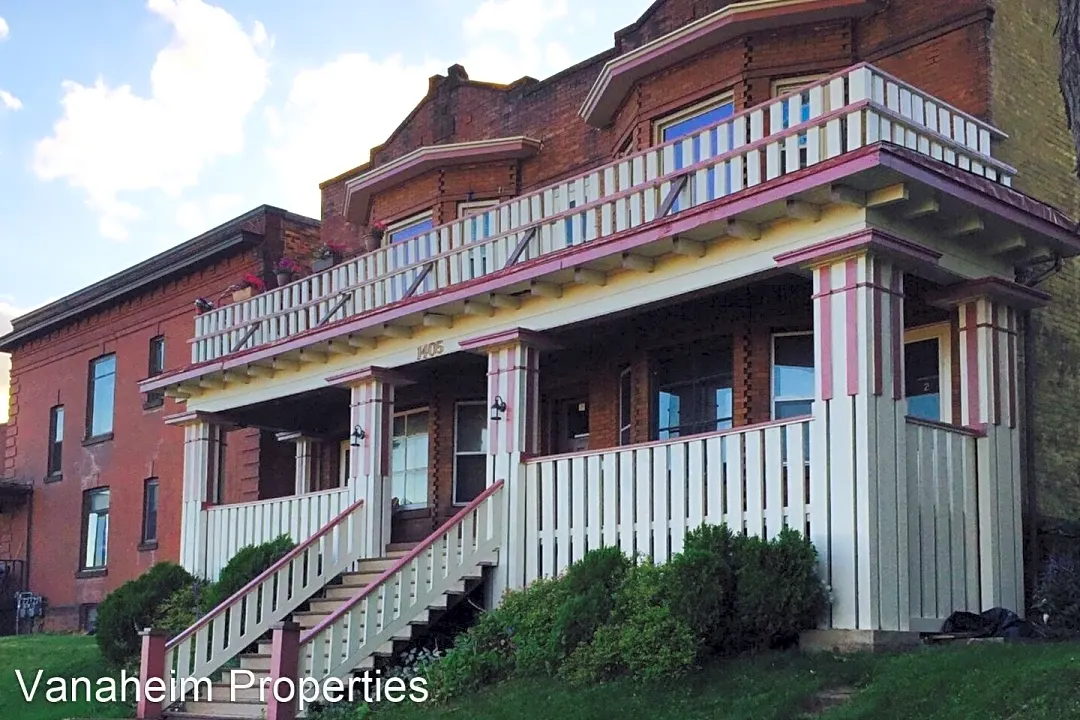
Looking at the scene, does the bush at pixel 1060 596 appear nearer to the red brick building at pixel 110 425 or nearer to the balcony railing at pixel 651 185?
the balcony railing at pixel 651 185

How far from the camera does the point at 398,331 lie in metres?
17.5

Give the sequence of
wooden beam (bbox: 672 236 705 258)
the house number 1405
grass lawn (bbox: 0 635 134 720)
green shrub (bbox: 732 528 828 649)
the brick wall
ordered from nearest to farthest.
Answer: green shrub (bbox: 732 528 828 649) → wooden beam (bbox: 672 236 705 258) → the brick wall → grass lawn (bbox: 0 635 134 720) → the house number 1405

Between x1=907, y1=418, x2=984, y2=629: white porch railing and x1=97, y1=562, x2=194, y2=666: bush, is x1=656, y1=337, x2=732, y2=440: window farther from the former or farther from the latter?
x1=97, y1=562, x2=194, y2=666: bush

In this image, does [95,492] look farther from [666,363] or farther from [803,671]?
[803,671]

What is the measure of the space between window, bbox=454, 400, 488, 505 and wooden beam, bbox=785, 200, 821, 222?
881 cm

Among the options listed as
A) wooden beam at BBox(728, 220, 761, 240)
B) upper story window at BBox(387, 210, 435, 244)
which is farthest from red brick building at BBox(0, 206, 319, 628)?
wooden beam at BBox(728, 220, 761, 240)

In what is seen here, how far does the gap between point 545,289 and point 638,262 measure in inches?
60.2

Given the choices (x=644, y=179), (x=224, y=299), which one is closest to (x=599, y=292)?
(x=644, y=179)

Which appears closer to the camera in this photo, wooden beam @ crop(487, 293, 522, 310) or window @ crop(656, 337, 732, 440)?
wooden beam @ crop(487, 293, 522, 310)

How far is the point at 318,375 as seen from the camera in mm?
18984

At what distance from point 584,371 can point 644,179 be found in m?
4.21

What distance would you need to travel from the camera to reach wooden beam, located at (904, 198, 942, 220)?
1230 cm

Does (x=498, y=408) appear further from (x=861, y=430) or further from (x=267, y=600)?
(x=861, y=430)

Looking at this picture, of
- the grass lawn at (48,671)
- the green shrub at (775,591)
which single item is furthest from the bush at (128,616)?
the green shrub at (775,591)
